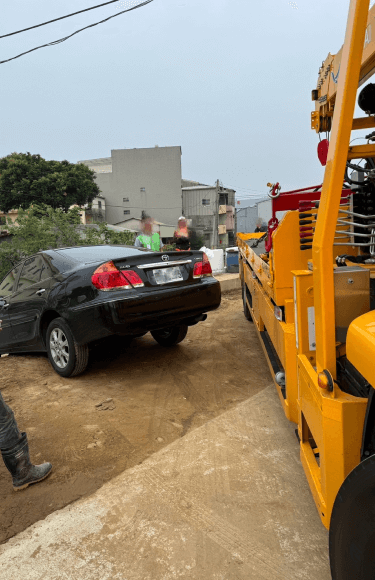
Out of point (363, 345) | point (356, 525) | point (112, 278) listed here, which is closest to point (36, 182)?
point (112, 278)

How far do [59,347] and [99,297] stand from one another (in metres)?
0.91

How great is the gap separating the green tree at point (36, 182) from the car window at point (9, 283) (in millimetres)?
37683

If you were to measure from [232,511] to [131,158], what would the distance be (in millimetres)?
53612

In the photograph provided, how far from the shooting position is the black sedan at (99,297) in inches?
175

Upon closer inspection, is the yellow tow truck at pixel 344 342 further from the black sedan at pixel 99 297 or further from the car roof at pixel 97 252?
the car roof at pixel 97 252

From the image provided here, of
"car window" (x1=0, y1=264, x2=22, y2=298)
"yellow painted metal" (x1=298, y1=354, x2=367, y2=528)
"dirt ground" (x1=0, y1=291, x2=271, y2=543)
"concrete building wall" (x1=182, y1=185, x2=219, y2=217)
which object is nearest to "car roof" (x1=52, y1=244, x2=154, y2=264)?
"car window" (x1=0, y1=264, x2=22, y2=298)

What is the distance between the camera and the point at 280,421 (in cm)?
368

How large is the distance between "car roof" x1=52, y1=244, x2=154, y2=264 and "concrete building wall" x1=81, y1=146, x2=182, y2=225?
46.6m

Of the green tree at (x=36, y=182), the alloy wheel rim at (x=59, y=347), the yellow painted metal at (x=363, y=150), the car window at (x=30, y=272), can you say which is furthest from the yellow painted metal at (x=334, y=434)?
the green tree at (x=36, y=182)

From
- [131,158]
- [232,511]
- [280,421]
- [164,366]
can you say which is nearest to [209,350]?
[164,366]

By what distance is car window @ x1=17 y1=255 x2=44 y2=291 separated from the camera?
5.42 meters

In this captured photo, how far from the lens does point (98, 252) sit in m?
5.19

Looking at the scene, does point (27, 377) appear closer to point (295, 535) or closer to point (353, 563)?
point (295, 535)

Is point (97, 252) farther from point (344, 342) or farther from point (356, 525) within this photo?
point (356, 525)
